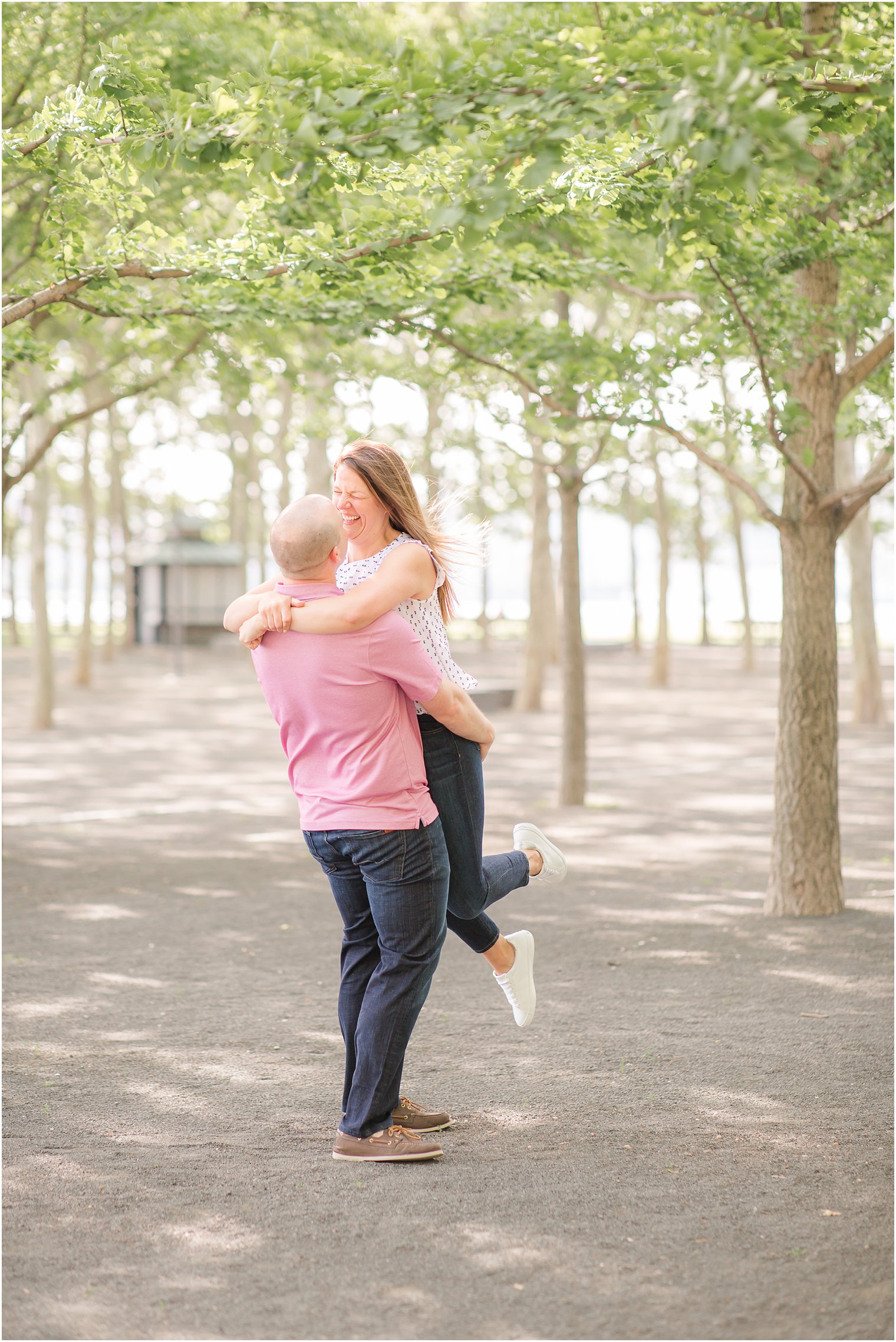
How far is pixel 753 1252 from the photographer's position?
3334 millimetres

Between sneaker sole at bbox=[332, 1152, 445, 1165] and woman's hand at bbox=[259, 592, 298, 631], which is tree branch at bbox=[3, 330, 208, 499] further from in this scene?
sneaker sole at bbox=[332, 1152, 445, 1165]

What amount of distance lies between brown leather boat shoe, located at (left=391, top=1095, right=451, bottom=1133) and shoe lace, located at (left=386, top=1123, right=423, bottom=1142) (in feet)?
0.38

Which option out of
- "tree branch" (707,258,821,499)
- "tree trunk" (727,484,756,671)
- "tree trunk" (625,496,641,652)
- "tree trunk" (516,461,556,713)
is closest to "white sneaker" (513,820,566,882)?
"tree branch" (707,258,821,499)

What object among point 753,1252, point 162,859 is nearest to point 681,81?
point 753,1252

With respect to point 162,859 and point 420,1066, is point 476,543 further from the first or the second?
point 162,859

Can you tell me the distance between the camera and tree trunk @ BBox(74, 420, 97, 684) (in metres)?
24.5

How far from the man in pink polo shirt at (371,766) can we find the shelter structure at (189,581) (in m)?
35.2

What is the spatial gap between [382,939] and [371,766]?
534mm

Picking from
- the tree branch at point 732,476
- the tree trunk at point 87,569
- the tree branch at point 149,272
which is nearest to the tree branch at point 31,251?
the tree branch at point 149,272

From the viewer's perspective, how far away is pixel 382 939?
3859mm

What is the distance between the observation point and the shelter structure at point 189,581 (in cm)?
3919

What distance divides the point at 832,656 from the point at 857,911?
1.46 meters

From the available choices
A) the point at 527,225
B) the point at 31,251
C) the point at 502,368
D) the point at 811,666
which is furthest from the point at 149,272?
the point at 811,666

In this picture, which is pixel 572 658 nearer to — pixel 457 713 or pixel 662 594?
pixel 457 713
